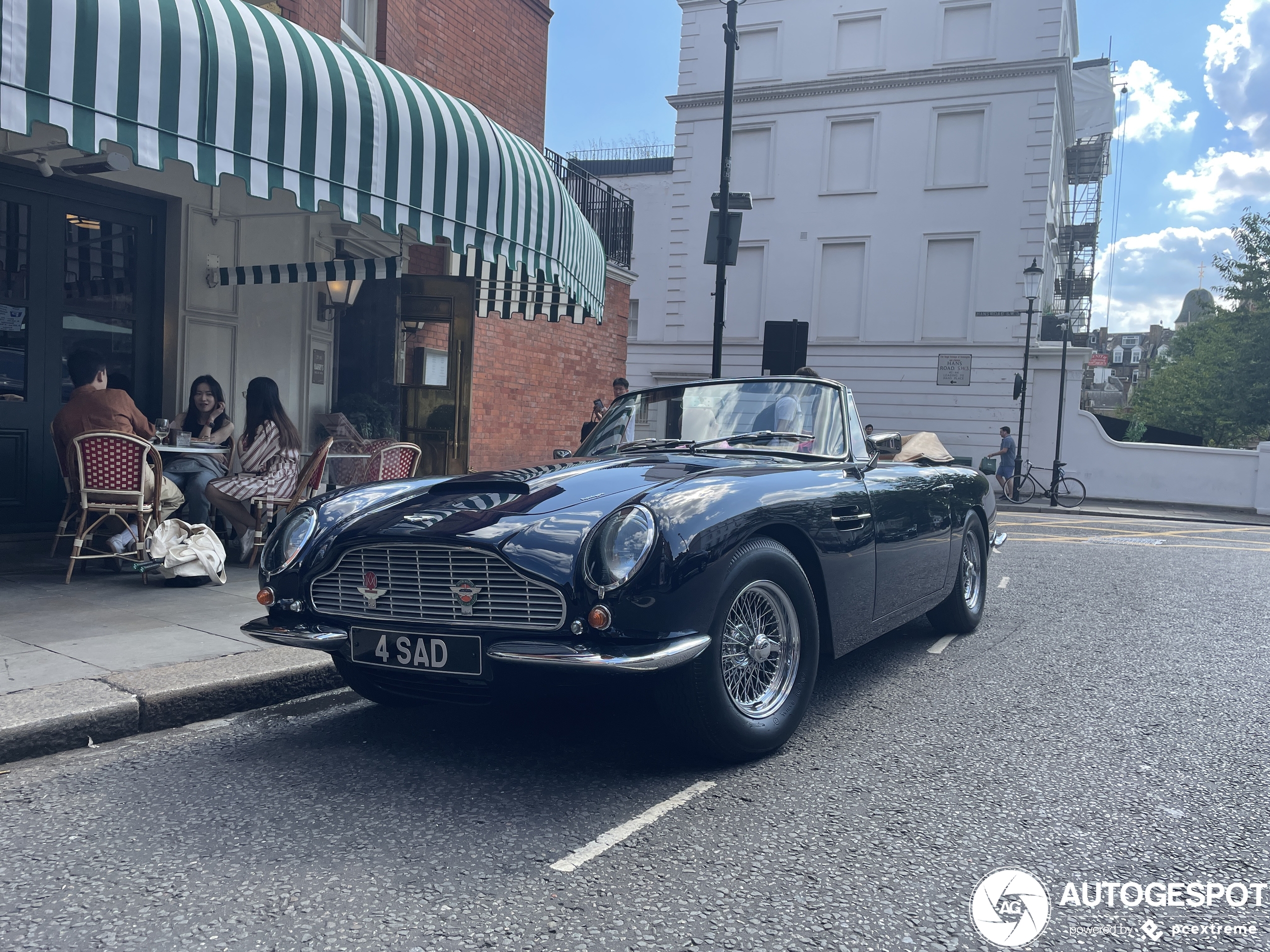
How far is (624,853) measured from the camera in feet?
8.67

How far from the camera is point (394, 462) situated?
7.96 metres

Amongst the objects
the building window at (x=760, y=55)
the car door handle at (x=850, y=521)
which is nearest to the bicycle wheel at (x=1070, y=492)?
the building window at (x=760, y=55)

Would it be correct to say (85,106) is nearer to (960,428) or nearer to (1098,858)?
(1098,858)

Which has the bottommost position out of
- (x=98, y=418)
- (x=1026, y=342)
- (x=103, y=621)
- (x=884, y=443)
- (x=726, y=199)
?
(x=103, y=621)

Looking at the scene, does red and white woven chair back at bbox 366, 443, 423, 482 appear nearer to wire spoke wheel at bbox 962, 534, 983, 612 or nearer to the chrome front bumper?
wire spoke wheel at bbox 962, 534, 983, 612

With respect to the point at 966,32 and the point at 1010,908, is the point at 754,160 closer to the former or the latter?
the point at 966,32

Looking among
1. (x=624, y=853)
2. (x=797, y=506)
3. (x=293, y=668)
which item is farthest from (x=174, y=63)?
(x=624, y=853)

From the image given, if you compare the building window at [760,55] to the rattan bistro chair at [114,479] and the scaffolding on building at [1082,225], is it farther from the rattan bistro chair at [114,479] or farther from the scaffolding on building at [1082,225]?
the rattan bistro chair at [114,479]

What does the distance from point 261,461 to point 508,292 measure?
18.2ft

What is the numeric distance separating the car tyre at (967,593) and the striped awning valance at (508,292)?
634 centimetres

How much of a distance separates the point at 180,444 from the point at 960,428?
22.0 metres

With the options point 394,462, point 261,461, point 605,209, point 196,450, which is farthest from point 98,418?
point 605,209

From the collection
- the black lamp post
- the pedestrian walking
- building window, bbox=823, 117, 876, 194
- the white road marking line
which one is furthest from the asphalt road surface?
building window, bbox=823, 117, 876, 194

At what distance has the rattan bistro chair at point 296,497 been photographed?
6.98 m
